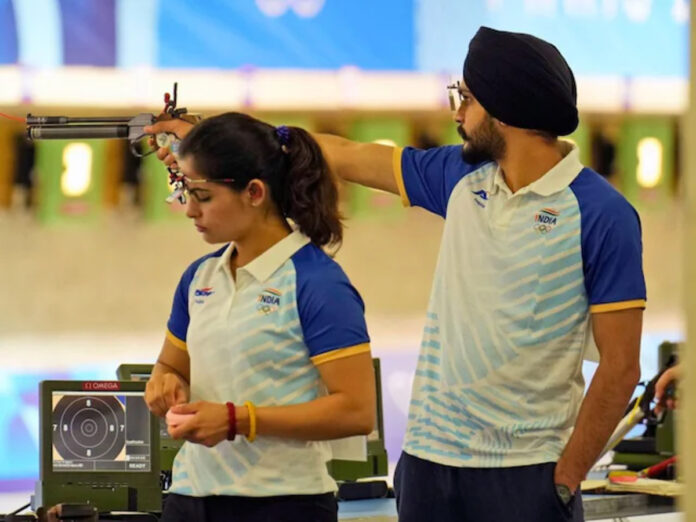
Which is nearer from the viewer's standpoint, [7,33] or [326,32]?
[7,33]

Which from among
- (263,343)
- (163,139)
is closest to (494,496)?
(263,343)

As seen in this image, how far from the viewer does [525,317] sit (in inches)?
82.4

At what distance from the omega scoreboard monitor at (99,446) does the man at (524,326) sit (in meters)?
1.11

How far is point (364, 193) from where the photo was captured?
200 inches

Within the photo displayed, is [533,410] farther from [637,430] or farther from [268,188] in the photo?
[637,430]

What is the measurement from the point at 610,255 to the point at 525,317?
17 cm

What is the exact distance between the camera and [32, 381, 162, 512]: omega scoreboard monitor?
3098 millimetres

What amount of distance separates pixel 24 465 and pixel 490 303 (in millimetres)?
2943

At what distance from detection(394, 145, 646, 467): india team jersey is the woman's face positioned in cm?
39

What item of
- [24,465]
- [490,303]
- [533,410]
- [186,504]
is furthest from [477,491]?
[24,465]

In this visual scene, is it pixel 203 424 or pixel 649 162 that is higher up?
pixel 649 162

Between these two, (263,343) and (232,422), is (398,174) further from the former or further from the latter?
(232,422)

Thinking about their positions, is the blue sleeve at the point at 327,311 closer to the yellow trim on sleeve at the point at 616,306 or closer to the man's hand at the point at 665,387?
the yellow trim on sleeve at the point at 616,306

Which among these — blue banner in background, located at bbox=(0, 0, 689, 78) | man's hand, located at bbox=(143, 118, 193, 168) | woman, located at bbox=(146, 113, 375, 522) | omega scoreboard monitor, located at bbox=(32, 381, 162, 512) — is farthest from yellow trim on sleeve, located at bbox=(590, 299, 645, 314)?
blue banner in background, located at bbox=(0, 0, 689, 78)
